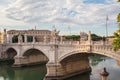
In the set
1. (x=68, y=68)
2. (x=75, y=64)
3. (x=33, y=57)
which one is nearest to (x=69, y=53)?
(x=68, y=68)

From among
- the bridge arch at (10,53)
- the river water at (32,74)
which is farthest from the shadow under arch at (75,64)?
the bridge arch at (10,53)

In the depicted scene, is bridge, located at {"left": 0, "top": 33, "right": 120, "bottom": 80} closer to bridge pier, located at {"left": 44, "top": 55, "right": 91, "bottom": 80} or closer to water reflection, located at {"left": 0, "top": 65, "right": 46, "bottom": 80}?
bridge pier, located at {"left": 44, "top": 55, "right": 91, "bottom": 80}

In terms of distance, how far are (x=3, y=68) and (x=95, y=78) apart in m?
14.9

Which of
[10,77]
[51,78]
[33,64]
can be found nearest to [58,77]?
[51,78]

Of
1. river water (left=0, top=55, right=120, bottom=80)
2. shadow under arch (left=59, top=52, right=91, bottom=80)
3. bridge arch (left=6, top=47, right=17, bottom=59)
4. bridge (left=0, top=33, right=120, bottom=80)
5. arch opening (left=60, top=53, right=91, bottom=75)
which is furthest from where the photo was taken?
bridge arch (left=6, top=47, right=17, bottom=59)

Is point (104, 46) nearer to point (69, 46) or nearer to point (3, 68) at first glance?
point (69, 46)

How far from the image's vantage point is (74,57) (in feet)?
95.4

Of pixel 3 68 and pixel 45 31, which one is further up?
pixel 45 31

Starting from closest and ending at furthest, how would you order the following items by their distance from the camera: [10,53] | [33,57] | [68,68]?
[68,68] → [33,57] → [10,53]

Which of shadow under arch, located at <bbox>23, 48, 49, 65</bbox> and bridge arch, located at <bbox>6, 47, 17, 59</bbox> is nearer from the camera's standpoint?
shadow under arch, located at <bbox>23, 48, 49, 65</bbox>

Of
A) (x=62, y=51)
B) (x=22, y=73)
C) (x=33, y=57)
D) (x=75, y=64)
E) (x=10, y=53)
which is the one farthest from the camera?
(x=10, y=53)

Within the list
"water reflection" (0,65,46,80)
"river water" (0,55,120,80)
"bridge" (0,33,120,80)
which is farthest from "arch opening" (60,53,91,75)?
"water reflection" (0,65,46,80)

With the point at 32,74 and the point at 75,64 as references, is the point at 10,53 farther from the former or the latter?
the point at 75,64

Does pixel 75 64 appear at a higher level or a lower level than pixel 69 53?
lower
